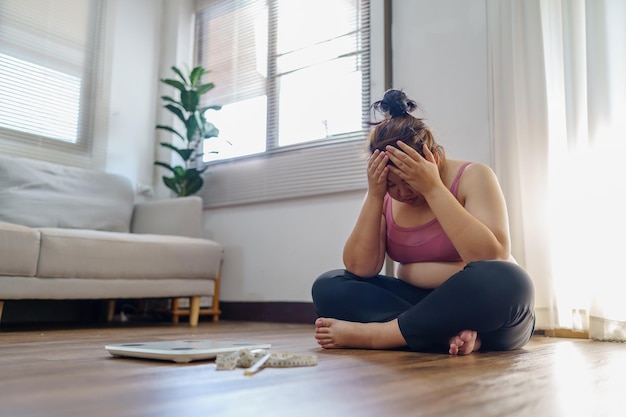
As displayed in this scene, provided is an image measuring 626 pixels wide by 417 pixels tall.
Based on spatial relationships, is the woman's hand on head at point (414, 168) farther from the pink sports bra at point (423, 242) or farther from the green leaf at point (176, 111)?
the green leaf at point (176, 111)

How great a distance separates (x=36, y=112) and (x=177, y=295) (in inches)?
56.5

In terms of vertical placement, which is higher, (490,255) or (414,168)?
(414,168)

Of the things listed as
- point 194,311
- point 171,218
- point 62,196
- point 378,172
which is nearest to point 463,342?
point 378,172

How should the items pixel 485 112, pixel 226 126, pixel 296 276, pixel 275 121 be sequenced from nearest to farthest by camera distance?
pixel 485 112 → pixel 296 276 → pixel 275 121 → pixel 226 126

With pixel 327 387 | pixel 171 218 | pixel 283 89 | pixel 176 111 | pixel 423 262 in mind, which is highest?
pixel 283 89

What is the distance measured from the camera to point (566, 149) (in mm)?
2168

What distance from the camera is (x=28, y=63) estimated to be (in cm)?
324

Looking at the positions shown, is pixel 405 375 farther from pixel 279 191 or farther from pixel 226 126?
pixel 226 126

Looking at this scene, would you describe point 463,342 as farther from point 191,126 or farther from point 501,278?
point 191,126

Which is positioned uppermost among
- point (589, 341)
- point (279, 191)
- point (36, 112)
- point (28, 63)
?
point (28, 63)

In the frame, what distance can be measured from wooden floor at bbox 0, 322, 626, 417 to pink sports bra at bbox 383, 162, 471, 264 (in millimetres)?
274

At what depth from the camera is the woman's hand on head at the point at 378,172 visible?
1.41 metres

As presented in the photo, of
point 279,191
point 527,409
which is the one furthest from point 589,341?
point 279,191

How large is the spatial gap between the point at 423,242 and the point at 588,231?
2.98 ft
